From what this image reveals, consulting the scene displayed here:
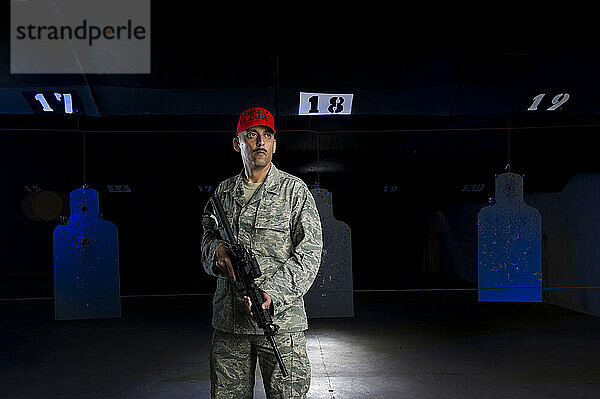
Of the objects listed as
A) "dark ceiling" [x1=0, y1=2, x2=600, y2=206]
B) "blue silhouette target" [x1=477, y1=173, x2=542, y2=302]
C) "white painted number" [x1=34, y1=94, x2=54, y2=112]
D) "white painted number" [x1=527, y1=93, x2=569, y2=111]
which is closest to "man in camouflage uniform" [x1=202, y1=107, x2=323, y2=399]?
"dark ceiling" [x1=0, y1=2, x2=600, y2=206]

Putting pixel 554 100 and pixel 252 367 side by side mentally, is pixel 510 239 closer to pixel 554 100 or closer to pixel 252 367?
pixel 554 100

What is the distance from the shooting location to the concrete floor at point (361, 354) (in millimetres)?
3973

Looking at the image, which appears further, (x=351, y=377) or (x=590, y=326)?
(x=590, y=326)

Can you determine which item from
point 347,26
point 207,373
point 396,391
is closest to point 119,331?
point 207,373

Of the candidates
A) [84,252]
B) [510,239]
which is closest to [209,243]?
[84,252]

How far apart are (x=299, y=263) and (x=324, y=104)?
4.04m

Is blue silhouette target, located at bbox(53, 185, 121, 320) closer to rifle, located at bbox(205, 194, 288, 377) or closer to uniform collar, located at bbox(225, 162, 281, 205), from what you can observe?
uniform collar, located at bbox(225, 162, 281, 205)

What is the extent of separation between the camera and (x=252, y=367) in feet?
7.24

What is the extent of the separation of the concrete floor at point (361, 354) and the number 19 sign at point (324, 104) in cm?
230

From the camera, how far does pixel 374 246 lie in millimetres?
15172

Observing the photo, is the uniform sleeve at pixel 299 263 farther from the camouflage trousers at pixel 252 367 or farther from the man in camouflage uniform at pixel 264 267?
the camouflage trousers at pixel 252 367

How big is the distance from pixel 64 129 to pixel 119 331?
2.32 meters

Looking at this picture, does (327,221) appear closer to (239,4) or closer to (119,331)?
(119,331)

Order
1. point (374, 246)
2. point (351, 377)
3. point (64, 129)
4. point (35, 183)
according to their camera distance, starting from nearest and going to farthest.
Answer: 1. point (351, 377)
2. point (64, 129)
3. point (35, 183)
4. point (374, 246)
